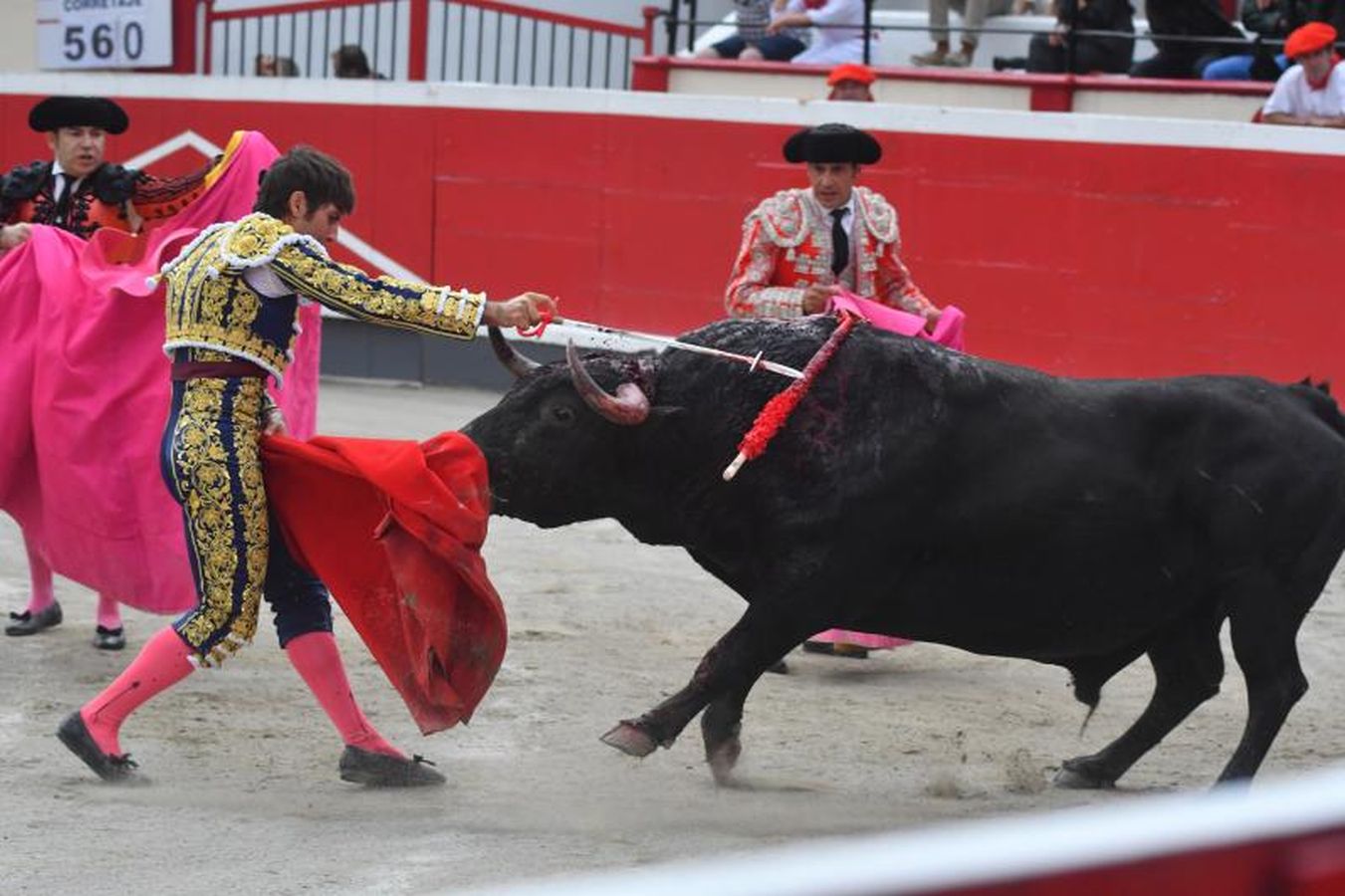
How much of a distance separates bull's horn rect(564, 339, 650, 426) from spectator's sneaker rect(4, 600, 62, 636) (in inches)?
87.1

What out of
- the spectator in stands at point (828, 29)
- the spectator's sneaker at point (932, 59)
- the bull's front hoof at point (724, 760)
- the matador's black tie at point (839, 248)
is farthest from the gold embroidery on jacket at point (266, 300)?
the spectator's sneaker at point (932, 59)

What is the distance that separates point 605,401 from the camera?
4410mm

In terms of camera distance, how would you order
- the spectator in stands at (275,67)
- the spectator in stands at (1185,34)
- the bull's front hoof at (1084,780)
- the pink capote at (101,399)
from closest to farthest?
the bull's front hoof at (1084,780) → the pink capote at (101,399) → the spectator in stands at (1185,34) → the spectator in stands at (275,67)

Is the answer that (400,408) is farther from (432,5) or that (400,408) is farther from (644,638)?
(644,638)

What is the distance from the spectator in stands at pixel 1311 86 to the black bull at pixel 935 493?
188 inches

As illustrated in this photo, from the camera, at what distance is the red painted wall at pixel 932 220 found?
923 centimetres

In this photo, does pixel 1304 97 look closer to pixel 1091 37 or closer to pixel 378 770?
pixel 1091 37

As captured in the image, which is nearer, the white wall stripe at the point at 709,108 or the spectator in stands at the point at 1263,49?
the white wall stripe at the point at 709,108

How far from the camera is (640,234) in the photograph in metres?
11.0

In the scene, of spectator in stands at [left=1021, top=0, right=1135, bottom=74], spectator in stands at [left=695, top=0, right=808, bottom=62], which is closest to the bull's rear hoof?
spectator in stands at [left=1021, top=0, right=1135, bottom=74]

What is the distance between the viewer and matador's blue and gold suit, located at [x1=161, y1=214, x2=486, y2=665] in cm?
436

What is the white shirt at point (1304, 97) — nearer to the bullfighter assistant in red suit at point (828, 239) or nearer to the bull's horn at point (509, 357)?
Result: the bullfighter assistant in red suit at point (828, 239)

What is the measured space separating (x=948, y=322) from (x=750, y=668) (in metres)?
1.56

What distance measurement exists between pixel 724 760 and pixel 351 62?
25.3ft
